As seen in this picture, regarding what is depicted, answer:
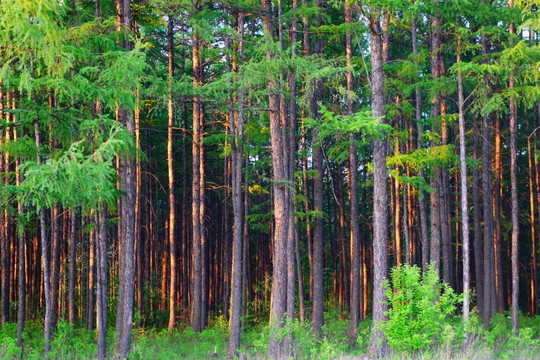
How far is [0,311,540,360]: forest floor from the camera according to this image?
11.5m

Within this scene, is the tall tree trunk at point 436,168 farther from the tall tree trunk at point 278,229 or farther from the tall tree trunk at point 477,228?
the tall tree trunk at point 278,229

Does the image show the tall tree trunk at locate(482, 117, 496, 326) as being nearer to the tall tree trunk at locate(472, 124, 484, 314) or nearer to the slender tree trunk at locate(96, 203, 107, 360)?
the tall tree trunk at locate(472, 124, 484, 314)

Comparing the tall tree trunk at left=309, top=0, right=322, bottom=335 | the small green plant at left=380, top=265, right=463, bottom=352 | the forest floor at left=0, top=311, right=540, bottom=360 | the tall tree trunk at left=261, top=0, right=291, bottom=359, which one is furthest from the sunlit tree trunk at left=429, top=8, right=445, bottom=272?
the small green plant at left=380, top=265, right=463, bottom=352

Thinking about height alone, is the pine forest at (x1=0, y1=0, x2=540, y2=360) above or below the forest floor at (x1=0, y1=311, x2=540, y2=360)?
above

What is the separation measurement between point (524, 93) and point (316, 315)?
10.6 meters

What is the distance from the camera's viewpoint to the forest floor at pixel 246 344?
11520 millimetres

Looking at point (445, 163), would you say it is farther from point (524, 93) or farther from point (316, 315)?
point (316, 315)

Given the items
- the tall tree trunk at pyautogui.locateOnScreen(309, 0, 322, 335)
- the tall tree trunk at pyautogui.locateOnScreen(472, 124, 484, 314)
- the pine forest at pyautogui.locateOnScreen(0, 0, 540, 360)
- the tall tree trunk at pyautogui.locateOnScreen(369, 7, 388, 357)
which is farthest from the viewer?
the tall tree trunk at pyautogui.locateOnScreen(472, 124, 484, 314)

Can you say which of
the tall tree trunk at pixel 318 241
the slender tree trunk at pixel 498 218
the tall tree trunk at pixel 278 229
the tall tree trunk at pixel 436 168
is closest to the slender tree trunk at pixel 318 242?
the tall tree trunk at pixel 318 241

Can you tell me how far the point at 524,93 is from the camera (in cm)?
1753

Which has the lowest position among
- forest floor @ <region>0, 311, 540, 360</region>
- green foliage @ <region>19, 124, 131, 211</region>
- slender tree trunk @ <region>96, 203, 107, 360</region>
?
forest floor @ <region>0, 311, 540, 360</region>

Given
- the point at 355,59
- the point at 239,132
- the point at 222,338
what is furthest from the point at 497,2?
the point at 222,338

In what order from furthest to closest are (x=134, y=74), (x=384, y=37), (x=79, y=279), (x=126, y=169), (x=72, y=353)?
(x=79, y=279), (x=384, y=37), (x=72, y=353), (x=126, y=169), (x=134, y=74)

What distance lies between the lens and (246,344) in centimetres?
1941
